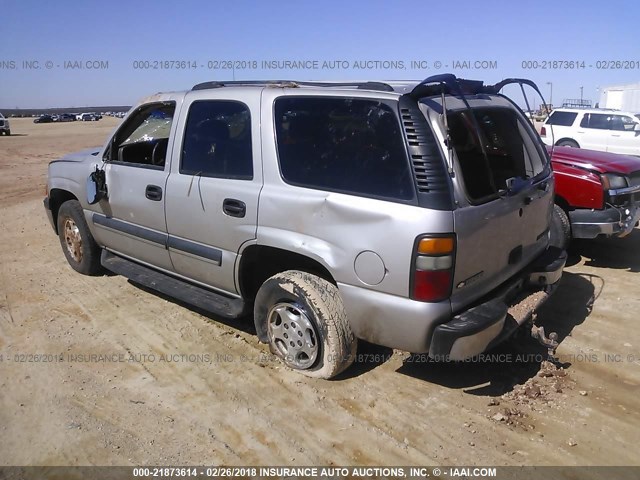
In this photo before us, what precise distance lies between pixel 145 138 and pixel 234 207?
2.14 meters

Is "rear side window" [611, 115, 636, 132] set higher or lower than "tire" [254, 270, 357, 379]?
higher

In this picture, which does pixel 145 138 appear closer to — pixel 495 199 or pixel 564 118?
pixel 495 199

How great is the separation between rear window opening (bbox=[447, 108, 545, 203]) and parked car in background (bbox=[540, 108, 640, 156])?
40.1ft

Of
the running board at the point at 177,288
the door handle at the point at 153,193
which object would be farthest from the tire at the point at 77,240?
the door handle at the point at 153,193

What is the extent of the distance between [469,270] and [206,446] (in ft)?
5.99

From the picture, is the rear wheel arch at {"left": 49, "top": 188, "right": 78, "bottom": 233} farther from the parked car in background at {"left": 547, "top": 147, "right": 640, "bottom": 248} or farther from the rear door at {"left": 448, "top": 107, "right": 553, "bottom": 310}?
the parked car in background at {"left": 547, "top": 147, "right": 640, "bottom": 248}

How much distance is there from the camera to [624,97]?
3666 centimetres

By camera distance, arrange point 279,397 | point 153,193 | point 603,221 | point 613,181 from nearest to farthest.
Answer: point 279,397
point 153,193
point 603,221
point 613,181

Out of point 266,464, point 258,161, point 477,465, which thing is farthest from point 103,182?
point 477,465

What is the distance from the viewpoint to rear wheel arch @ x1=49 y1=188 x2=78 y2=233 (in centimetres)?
572

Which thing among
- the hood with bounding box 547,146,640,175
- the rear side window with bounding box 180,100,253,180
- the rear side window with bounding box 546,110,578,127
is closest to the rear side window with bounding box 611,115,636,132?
the rear side window with bounding box 546,110,578,127

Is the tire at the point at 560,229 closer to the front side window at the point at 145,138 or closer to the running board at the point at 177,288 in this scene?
the running board at the point at 177,288

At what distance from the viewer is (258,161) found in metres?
3.67

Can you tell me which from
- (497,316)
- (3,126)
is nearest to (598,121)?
(497,316)
